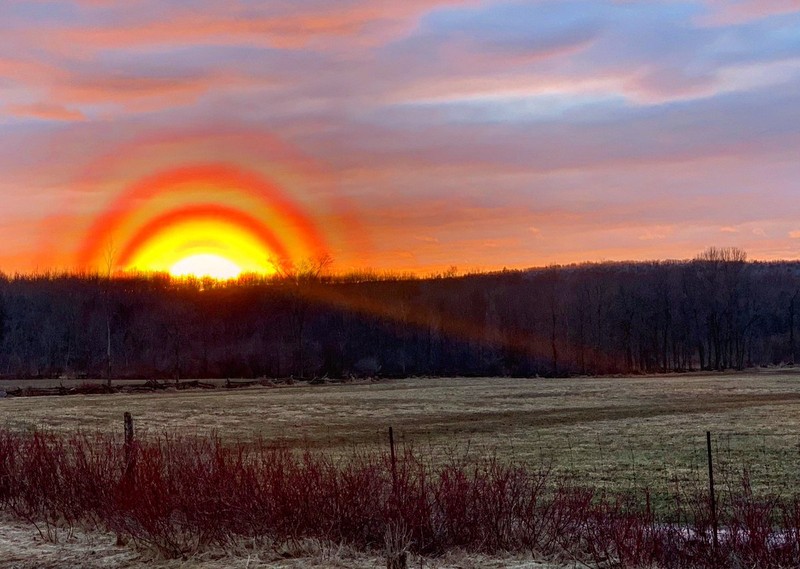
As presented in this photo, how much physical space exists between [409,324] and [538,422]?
360ft

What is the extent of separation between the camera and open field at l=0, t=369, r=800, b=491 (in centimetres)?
2461

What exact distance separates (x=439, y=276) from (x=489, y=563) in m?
182

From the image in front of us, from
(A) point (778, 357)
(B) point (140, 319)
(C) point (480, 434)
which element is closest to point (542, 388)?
(C) point (480, 434)

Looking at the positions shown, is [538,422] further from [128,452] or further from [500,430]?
[128,452]

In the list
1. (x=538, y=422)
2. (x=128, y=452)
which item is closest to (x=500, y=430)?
(x=538, y=422)

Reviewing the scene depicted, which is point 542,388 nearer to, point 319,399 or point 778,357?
point 319,399

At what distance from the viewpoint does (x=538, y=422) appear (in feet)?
130

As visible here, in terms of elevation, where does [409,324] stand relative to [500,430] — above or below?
above

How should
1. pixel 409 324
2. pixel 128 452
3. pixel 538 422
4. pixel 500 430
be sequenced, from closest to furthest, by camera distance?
pixel 128 452 → pixel 500 430 → pixel 538 422 → pixel 409 324

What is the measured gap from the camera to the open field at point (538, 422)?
24.6m

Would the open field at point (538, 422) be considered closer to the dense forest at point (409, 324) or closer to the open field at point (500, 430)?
the open field at point (500, 430)

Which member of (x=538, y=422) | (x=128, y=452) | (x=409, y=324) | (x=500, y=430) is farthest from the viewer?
(x=409, y=324)

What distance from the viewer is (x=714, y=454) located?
26.1 metres

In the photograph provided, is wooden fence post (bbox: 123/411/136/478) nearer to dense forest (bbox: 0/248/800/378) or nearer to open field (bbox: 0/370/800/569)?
open field (bbox: 0/370/800/569)
